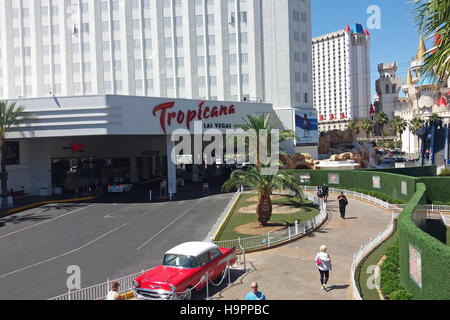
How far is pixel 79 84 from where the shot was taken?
64000 millimetres

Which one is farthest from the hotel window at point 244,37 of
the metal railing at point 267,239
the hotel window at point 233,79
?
the metal railing at point 267,239

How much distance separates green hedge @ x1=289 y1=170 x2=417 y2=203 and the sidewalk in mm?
4066

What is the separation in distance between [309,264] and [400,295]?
5.81 meters

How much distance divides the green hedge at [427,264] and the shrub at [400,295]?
18cm

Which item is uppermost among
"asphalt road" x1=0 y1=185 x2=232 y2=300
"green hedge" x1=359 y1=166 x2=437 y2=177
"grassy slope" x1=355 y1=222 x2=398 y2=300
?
"green hedge" x1=359 y1=166 x2=437 y2=177

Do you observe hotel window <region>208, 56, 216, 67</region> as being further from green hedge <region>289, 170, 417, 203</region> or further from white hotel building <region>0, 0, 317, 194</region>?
green hedge <region>289, 170, 417, 203</region>

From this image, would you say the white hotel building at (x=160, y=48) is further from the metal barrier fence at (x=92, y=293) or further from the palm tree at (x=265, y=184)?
the metal barrier fence at (x=92, y=293)

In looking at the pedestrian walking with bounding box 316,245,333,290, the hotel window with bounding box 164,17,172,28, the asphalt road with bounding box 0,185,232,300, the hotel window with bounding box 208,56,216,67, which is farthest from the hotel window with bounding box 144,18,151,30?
the pedestrian walking with bounding box 316,245,333,290

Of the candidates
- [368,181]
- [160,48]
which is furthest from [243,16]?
[368,181]

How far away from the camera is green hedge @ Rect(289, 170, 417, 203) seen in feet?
97.5

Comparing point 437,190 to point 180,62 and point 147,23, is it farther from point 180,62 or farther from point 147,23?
point 147,23

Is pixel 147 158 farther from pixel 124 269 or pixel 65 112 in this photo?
pixel 124 269

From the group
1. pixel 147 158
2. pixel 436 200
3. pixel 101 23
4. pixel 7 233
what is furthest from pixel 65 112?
pixel 436 200

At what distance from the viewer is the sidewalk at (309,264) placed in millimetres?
13516
